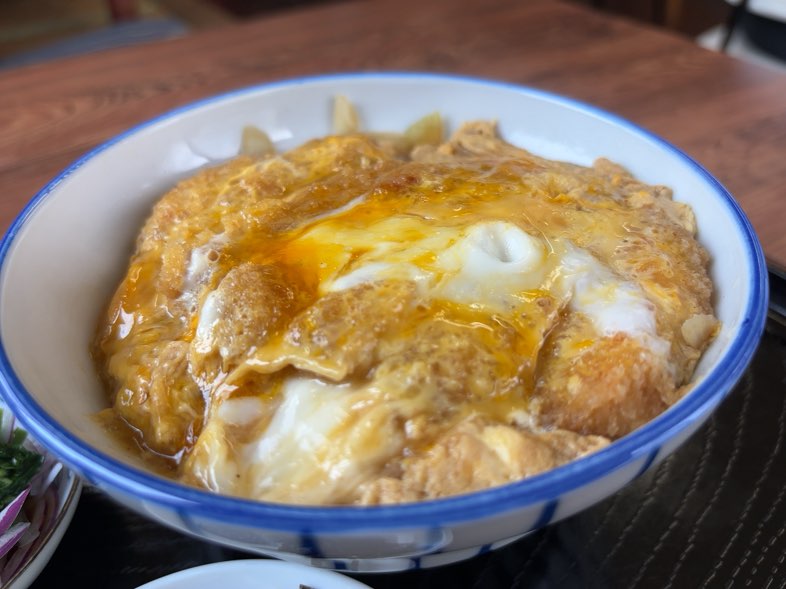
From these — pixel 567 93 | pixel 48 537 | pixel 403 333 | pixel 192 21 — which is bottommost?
pixel 192 21

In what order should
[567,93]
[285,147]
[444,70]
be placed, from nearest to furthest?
[285,147], [567,93], [444,70]

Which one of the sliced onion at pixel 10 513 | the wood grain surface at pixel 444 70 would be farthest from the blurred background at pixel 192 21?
the sliced onion at pixel 10 513

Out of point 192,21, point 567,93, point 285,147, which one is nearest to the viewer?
point 285,147

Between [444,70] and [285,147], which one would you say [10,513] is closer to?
[285,147]

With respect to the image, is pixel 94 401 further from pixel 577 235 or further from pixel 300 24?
pixel 300 24

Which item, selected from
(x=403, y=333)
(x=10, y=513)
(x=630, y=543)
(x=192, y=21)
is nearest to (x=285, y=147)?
(x=403, y=333)

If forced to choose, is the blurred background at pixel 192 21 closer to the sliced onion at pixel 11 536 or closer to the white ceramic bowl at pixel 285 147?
the white ceramic bowl at pixel 285 147

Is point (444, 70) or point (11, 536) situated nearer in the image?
point (11, 536)

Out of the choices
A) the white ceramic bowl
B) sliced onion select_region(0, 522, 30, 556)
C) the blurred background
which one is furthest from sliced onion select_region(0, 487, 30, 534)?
the blurred background
